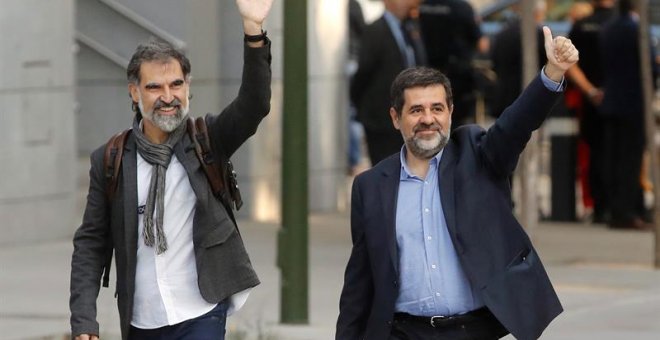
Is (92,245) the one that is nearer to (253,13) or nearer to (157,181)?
(157,181)

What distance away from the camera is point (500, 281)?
5.30 metres

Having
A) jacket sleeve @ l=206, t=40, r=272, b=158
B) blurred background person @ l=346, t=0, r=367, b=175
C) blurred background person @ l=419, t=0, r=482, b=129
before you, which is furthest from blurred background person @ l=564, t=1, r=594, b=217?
jacket sleeve @ l=206, t=40, r=272, b=158

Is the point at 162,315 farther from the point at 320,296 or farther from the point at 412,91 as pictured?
the point at 320,296

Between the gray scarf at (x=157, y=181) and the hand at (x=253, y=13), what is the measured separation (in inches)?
16.9

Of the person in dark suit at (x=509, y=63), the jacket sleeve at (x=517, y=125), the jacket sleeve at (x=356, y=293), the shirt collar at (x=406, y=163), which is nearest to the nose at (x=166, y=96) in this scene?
the jacket sleeve at (x=356, y=293)

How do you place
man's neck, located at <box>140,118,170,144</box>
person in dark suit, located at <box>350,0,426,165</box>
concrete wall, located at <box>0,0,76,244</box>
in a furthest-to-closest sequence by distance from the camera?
1. concrete wall, located at <box>0,0,76,244</box>
2. person in dark suit, located at <box>350,0,426,165</box>
3. man's neck, located at <box>140,118,170,144</box>

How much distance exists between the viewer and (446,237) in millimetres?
5328

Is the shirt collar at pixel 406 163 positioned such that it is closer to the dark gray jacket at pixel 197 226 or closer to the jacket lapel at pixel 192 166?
the dark gray jacket at pixel 197 226

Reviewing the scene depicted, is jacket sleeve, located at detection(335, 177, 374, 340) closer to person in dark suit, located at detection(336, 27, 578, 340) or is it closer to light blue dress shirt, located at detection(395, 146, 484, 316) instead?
person in dark suit, located at detection(336, 27, 578, 340)

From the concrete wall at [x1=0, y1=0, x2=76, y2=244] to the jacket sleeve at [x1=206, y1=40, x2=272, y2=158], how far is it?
752 cm

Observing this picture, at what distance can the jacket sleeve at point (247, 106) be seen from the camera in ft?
17.5

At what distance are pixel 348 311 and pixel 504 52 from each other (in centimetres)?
989

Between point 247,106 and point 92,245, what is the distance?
711mm

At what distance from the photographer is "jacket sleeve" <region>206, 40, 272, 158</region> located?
535cm
